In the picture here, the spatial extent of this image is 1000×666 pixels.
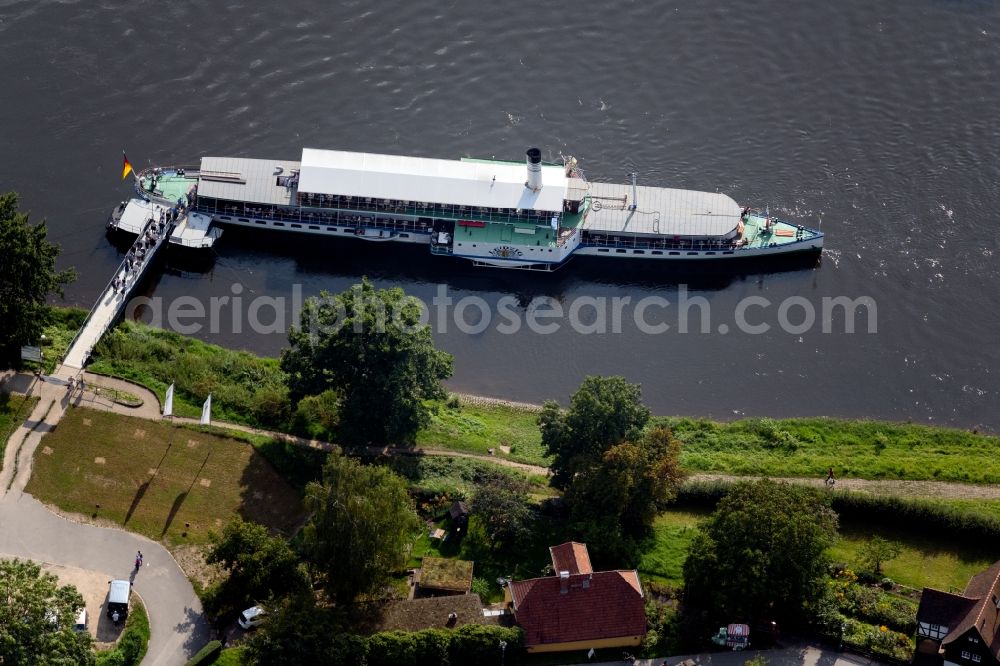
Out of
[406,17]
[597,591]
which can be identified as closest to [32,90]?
[406,17]

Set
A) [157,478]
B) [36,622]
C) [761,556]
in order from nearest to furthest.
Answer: [36,622] → [761,556] → [157,478]

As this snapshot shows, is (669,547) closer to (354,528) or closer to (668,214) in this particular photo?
(354,528)

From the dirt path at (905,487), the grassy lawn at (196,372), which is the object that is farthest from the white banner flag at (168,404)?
the dirt path at (905,487)

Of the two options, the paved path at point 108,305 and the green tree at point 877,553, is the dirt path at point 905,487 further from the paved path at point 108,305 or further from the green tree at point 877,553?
the paved path at point 108,305

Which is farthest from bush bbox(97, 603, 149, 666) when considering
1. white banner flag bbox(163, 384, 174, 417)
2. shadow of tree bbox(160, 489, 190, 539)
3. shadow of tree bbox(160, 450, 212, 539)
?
white banner flag bbox(163, 384, 174, 417)

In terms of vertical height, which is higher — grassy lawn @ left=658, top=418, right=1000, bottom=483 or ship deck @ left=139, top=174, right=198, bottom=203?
ship deck @ left=139, top=174, right=198, bottom=203

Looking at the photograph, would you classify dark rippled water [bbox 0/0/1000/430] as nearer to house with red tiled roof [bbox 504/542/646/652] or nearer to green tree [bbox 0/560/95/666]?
house with red tiled roof [bbox 504/542/646/652]

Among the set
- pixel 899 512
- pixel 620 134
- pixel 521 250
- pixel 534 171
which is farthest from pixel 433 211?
pixel 899 512
